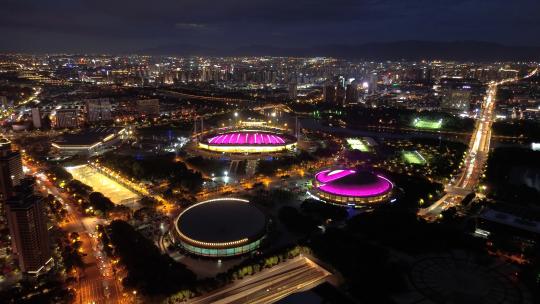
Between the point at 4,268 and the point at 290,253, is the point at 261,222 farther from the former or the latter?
the point at 4,268

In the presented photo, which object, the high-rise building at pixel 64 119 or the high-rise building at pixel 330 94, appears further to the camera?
the high-rise building at pixel 330 94

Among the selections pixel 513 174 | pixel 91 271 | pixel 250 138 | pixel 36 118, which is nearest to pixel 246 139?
pixel 250 138

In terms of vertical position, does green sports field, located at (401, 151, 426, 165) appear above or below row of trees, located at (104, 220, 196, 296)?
above

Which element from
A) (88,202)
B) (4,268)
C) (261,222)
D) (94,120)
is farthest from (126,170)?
(94,120)

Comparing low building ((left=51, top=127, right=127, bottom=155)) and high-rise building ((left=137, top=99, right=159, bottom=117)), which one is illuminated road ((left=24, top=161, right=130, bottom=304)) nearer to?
low building ((left=51, top=127, right=127, bottom=155))

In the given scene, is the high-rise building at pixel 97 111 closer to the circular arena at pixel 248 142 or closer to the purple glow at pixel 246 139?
the circular arena at pixel 248 142

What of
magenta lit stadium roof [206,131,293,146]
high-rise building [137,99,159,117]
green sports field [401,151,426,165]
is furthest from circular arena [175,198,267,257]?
high-rise building [137,99,159,117]

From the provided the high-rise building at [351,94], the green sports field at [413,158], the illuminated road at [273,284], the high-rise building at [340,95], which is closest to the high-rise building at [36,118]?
the illuminated road at [273,284]
